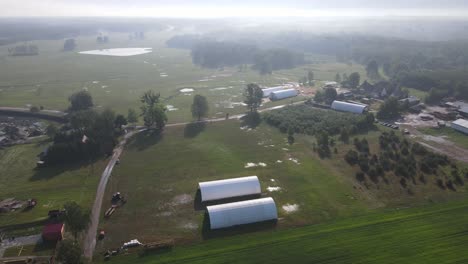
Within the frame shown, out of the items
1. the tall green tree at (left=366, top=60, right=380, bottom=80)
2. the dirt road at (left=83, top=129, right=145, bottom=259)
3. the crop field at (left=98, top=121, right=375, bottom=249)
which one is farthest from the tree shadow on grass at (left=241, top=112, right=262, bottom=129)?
the tall green tree at (left=366, top=60, right=380, bottom=80)

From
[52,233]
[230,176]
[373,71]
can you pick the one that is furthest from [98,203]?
[373,71]

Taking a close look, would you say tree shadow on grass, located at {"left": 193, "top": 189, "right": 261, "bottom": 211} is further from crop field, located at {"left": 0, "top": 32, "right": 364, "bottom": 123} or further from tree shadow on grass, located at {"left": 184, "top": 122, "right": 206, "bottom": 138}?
crop field, located at {"left": 0, "top": 32, "right": 364, "bottom": 123}

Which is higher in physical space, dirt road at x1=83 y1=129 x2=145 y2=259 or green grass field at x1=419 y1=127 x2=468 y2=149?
green grass field at x1=419 y1=127 x2=468 y2=149

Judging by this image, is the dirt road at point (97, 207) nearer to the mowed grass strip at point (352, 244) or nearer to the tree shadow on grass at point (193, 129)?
the mowed grass strip at point (352, 244)

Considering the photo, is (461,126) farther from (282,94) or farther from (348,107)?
(282,94)

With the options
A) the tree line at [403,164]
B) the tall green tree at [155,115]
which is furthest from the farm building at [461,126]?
the tall green tree at [155,115]
